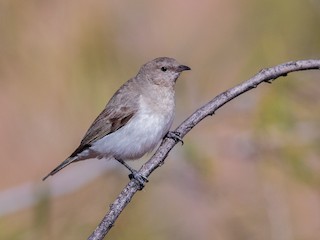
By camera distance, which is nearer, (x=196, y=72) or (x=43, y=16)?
(x=43, y=16)

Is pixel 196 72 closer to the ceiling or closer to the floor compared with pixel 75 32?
closer to the ceiling

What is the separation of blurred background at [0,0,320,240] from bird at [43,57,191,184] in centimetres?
17

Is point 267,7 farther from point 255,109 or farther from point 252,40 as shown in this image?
point 255,109

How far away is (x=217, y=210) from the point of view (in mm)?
6918

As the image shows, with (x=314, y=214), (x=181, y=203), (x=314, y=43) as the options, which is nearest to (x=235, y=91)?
(x=314, y=43)

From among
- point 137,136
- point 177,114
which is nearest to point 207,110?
point 137,136

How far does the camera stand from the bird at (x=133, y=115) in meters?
6.20

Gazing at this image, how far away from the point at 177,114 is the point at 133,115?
664 millimetres

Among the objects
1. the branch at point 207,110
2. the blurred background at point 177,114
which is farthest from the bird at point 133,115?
the branch at point 207,110

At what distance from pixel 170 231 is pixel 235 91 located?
2359 millimetres

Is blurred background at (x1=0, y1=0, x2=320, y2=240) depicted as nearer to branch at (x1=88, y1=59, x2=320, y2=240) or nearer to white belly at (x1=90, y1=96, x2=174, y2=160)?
white belly at (x1=90, y1=96, x2=174, y2=160)

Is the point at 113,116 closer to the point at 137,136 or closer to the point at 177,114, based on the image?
the point at 137,136

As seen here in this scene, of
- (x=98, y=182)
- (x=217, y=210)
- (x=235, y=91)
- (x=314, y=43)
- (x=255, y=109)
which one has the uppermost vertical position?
(x=314, y=43)

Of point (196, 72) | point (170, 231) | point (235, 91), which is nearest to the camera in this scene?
point (235, 91)
